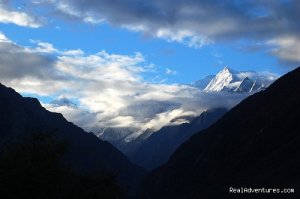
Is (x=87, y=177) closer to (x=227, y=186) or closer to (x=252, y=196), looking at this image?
(x=252, y=196)

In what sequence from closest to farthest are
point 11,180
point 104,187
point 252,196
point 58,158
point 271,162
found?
point 11,180, point 58,158, point 104,187, point 252,196, point 271,162

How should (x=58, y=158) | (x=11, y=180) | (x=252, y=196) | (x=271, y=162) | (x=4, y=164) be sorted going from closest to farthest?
(x=11, y=180), (x=4, y=164), (x=58, y=158), (x=252, y=196), (x=271, y=162)

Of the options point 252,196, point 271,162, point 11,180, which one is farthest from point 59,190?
point 271,162

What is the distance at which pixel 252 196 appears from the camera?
146 m

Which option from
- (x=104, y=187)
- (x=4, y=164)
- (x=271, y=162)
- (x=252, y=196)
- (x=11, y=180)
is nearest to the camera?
(x=11, y=180)

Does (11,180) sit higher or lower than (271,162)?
lower

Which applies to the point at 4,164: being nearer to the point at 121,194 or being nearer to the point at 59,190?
the point at 59,190

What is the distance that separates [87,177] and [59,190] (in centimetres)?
827

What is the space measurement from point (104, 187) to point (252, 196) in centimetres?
10685

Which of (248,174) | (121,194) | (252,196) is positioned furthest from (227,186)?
(121,194)

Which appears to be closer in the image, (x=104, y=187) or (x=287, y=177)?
(x=104, y=187)

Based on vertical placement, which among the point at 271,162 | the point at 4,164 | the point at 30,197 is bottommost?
the point at 30,197

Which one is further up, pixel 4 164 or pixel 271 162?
pixel 271 162

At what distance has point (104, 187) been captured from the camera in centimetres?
4603
